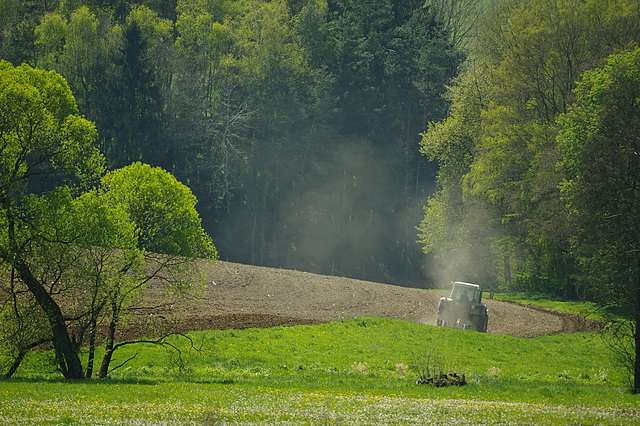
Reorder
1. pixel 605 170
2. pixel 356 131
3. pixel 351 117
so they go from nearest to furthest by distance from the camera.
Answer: pixel 605 170, pixel 351 117, pixel 356 131

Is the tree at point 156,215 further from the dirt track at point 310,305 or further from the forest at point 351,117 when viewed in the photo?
the forest at point 351,117

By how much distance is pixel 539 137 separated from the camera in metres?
48.4

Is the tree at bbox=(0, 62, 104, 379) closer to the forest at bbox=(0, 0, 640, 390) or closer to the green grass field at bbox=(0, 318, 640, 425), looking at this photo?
the forest at bbox=(0, 0, 640, 390)

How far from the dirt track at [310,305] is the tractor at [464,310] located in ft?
6.46

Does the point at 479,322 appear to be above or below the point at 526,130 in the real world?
below

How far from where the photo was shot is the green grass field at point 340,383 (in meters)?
13.7

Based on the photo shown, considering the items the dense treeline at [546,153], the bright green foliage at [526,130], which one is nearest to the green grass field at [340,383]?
the dense treeline at [546,153]

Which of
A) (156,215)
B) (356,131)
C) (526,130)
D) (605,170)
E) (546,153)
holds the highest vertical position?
(356,131)

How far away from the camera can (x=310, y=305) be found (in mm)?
37219

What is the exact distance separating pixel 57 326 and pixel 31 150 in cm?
531

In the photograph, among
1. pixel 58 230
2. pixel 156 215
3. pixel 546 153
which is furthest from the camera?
pixel 546 153

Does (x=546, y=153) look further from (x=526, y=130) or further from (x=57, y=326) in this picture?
(x=57, y=326)

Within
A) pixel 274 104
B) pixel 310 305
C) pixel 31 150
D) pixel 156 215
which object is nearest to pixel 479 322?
pixel 310 305

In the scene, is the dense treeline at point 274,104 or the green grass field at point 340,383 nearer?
the green grass field at point 340,383
